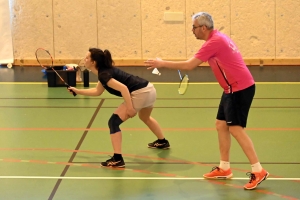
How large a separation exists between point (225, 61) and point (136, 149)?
210 cm

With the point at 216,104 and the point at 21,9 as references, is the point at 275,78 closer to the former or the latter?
the point at 216,104

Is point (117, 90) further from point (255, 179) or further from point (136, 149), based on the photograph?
point (255, 179)

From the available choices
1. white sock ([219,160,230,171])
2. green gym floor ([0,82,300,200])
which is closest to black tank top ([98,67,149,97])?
green gym floor ([0,82,300,200])

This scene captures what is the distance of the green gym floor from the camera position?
597 centimetres

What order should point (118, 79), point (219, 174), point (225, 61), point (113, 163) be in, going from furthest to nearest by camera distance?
point (118, 79), point (113, 163), point (219, 174), point (225, 61)

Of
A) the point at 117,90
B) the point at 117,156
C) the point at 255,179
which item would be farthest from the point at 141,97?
the point at 255,179

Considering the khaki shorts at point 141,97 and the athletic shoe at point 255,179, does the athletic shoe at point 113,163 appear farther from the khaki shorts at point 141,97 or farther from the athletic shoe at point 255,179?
the athletic shoe at point 255,179

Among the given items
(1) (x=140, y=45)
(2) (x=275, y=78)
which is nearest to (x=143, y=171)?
(2) (x=275, y=78)

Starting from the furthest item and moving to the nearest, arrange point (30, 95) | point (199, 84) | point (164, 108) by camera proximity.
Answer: point (199, 84) < point (30, 95) < point (164, 108)

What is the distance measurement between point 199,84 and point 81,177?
6249mm

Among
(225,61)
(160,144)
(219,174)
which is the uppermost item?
(225,61)

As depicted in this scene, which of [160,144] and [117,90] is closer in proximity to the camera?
[117,90]

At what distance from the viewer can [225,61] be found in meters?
5.94

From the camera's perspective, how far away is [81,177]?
6.37m
